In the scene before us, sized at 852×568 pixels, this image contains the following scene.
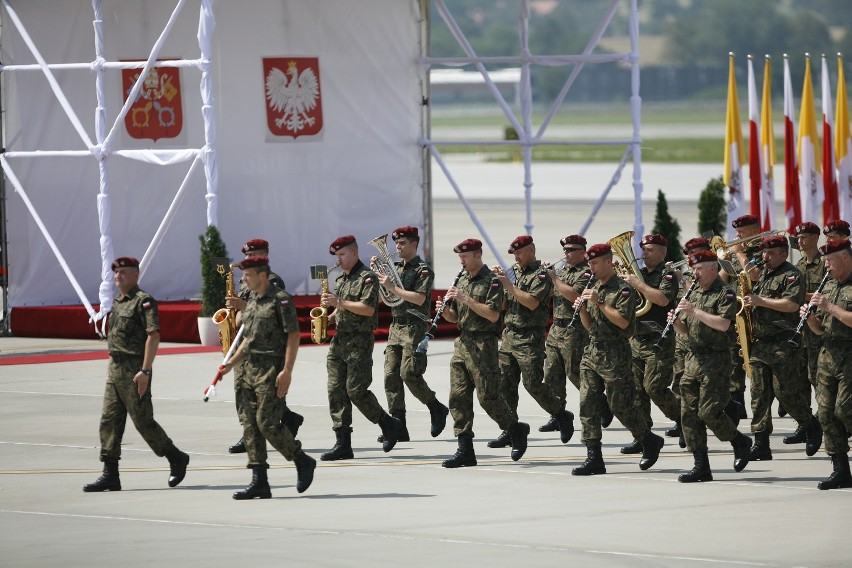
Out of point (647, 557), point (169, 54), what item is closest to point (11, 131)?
point (169, 54)

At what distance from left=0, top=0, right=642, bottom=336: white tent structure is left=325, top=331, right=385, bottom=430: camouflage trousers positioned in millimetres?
9103

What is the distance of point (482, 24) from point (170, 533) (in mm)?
177372

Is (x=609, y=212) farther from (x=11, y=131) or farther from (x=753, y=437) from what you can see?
(x=753, y=437)

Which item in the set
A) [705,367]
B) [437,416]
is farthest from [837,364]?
[437,416]

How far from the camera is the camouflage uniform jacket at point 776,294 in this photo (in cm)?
1290

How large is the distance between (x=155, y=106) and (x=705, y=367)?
12.7 metres

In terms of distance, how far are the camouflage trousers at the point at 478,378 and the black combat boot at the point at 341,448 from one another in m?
0.95

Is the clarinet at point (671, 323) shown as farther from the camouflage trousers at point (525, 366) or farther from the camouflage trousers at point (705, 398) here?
the camouflage trousers at point (525, 366)

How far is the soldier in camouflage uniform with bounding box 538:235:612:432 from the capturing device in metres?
14.1

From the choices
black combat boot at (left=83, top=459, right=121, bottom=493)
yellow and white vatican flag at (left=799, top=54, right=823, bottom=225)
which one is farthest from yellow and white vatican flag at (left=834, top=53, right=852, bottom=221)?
black combat boot at (left=83, top=459, right=121, bottom=493)

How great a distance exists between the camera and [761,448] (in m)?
13.0

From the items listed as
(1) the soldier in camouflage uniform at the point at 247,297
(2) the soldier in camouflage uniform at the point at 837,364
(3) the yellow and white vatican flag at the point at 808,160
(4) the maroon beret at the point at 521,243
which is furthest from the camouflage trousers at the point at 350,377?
(3) the yellow and white vatican flag at the point at 808,160

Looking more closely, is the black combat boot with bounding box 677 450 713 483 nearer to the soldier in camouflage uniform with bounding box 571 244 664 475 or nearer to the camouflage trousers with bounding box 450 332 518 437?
the soldier in camouflage uniform with bounding box 571 244 664 475

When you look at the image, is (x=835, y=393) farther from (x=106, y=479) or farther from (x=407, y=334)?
(x=106, y=479)
